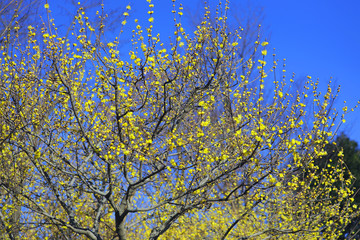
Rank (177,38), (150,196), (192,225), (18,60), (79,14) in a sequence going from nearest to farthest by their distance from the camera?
1. (177,38)
2. (79,14)
3. (18,60)
4. (150,196)
5. (192,225)

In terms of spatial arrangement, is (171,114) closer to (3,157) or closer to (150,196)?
(150,196)

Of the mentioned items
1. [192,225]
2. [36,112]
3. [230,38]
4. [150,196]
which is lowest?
[192,225]

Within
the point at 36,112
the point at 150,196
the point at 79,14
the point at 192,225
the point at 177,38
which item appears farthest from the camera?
the point at 192,225

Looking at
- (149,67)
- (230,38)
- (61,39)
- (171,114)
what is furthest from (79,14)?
(230,38)

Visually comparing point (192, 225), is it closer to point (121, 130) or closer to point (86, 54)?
point (121, 130)

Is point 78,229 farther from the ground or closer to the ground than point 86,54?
closer to the ground

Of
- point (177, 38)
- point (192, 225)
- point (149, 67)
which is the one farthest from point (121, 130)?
point (192, 225)

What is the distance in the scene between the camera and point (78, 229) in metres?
7.82

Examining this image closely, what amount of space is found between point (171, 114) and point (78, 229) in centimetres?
314

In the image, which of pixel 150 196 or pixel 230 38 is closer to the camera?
pixel 230 38

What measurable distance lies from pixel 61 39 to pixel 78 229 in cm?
395

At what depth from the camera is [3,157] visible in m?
8.48

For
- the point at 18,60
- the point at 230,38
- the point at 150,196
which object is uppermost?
the point at 18,60

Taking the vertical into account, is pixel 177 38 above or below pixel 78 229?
above
